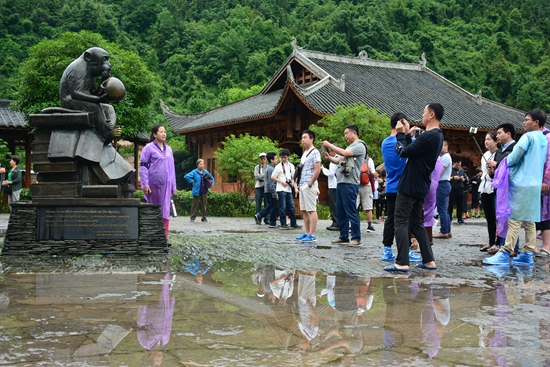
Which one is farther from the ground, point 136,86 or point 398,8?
point 398,8

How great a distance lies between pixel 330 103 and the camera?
2275 cm

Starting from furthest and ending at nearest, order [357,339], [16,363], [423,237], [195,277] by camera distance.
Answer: [423,237] → [195,277] → [357,339] → [16,363]

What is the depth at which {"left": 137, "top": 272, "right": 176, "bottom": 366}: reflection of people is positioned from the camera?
9.96 ft

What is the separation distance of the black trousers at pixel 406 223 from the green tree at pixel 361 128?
1250cm

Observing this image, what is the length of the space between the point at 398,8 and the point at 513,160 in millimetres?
50090

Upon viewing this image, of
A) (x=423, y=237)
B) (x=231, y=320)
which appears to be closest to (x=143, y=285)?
(x=231, y=320)

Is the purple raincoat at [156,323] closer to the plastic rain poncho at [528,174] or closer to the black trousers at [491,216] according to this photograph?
the plastic rain poncho at [528,174]

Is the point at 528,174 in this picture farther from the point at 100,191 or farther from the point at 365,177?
the point at 100,191

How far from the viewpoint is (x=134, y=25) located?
5797 cm

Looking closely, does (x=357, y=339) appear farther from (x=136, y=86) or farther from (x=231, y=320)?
(x=136, y=86)

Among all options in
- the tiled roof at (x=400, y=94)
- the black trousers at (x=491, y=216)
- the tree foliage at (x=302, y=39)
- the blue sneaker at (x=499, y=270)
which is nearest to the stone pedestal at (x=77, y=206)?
the blue sneaker at (x=499, y=270)

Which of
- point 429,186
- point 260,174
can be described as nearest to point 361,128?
point 260,174

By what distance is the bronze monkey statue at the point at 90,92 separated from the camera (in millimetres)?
6871

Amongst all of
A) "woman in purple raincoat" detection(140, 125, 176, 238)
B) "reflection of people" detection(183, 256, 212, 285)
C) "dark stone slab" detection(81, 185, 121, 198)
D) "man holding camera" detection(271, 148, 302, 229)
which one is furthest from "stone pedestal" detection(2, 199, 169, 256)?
"man holding camera" detection(271, 148, 302, 229)
